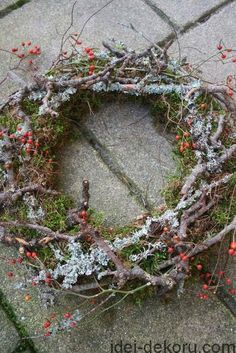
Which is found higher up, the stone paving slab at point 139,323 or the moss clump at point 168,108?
the moss clump at point 168,108

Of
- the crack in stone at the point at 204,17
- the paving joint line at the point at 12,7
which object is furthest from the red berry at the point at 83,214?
the paving joint line at the point at 12,7

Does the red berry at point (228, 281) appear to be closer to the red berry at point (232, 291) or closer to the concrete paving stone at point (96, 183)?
the red berry at point (232, 291)

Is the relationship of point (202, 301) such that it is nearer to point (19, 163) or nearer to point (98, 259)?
point (98, 259)

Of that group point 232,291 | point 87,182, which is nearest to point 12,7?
point 87,182

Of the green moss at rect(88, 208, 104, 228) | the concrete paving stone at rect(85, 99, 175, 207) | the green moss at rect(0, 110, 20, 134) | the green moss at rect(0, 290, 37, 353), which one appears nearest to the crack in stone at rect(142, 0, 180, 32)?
the concrete paving stone at rect(85, 99, 175, 207)

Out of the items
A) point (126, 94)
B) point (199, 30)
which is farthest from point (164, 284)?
point (199, 30)
